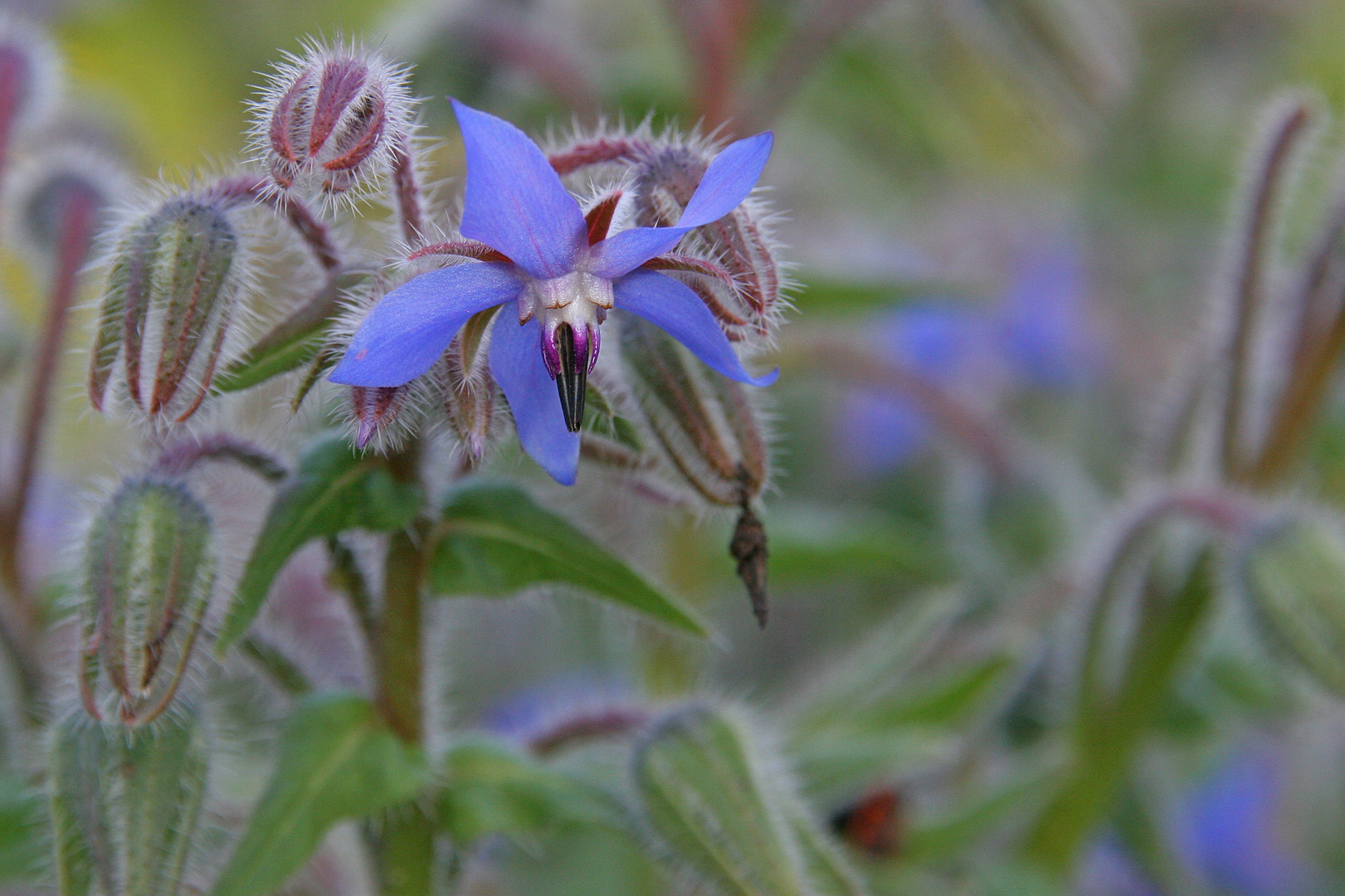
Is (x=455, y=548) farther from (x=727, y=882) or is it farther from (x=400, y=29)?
(x=400, y=29)

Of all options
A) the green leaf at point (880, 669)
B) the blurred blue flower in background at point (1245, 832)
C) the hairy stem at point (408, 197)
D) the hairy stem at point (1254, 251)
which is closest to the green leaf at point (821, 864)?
the green leaf at point (880, 669)

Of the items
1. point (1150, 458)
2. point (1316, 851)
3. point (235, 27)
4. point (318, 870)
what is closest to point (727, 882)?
point (318, 870)

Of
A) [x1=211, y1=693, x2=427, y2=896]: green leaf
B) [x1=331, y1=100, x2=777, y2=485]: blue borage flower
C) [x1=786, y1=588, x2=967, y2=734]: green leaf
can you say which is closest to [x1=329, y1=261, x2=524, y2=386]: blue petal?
[x1=331, y1=100, x2=777, y2=485]: blue borage flower

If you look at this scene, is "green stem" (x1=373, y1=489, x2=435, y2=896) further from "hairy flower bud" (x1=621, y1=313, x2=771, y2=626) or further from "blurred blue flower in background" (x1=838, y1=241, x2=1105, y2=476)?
"blurred blue flower in background" (x1=838, y1=241, x2=1105, y2=476)

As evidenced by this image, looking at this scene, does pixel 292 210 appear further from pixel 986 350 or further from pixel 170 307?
pixel 986 350

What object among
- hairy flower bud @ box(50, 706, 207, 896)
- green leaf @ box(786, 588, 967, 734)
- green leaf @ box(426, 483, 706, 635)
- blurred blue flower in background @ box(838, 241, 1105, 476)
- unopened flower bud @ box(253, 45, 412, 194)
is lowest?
hairy flower bud @ box(50, 706, 207, 896)

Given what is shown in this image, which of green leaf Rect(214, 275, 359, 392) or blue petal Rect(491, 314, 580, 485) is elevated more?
green leaf Rect(214, 275, 359, 392)

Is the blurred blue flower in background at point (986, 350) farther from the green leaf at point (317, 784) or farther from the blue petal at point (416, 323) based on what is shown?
the blue petal at point (416, 323)
